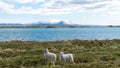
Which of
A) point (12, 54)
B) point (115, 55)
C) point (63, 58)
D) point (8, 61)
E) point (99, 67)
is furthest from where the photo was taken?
point (12, 54)

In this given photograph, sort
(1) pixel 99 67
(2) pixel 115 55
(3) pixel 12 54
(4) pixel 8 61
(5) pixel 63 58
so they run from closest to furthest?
1. (1) pixel 99 67
2. (5) pixel 63 58
3. (4) pixel 8 61
4. (2) pixel 115 55
5. (3) pixel 12 54

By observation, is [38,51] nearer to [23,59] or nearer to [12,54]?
[12,54]

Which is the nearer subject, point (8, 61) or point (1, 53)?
point (8, 61)

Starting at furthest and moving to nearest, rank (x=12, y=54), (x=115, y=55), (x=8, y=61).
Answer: (x=12, y=54), (x=115, y=55), (x=8, y=61)

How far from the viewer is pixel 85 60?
2622cm

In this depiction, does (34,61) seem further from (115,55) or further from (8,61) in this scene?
(115,55)

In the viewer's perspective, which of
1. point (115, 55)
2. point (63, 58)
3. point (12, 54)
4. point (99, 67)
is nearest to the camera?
point (99, 67)

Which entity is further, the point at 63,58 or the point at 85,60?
the point at 85,60

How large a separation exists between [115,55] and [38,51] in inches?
384

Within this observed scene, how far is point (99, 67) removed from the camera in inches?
842

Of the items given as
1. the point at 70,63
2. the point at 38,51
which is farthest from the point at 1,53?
the point at 70,63

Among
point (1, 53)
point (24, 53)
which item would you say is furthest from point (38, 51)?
point (1, 53)

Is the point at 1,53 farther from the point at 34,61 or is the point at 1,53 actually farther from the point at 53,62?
the point at 53,62

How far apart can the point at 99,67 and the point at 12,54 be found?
13478 mm
